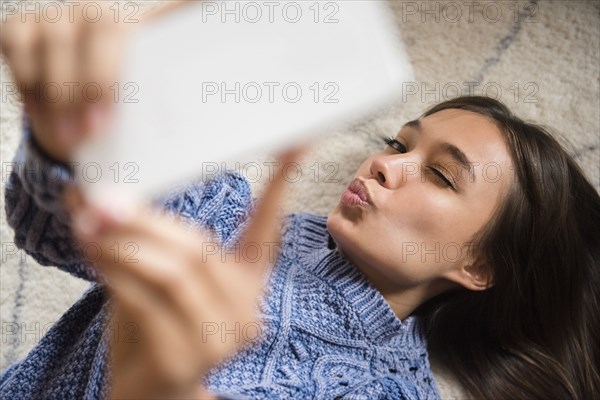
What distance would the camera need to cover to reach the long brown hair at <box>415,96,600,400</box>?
727 millimetres

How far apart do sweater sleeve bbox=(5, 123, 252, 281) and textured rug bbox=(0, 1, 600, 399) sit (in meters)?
0.19

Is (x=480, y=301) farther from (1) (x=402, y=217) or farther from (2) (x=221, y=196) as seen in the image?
(2) (x=221, y=196)

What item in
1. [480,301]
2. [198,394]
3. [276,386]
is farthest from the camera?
[480,301]

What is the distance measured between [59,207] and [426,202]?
0.38 meters

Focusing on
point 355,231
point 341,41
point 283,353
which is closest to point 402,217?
point 355,231

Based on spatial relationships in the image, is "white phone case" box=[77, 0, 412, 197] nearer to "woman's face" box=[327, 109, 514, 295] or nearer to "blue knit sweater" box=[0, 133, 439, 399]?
"blue knit sweater" box=[0, 133, 439, 399]

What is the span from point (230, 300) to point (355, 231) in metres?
0.33

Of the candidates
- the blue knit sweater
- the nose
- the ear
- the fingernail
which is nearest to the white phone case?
the fingernail

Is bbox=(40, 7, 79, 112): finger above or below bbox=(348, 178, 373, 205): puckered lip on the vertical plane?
above

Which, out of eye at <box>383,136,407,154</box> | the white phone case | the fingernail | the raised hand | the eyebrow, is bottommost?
eye at <box>383,136,407,154</box>

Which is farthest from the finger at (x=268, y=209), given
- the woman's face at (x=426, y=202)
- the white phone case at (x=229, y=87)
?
the woman's face at (x=426, y=202)

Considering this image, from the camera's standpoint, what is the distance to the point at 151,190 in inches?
15.5

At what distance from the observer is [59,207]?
422 millimetres

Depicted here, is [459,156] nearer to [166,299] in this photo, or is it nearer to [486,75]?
[486,75]
